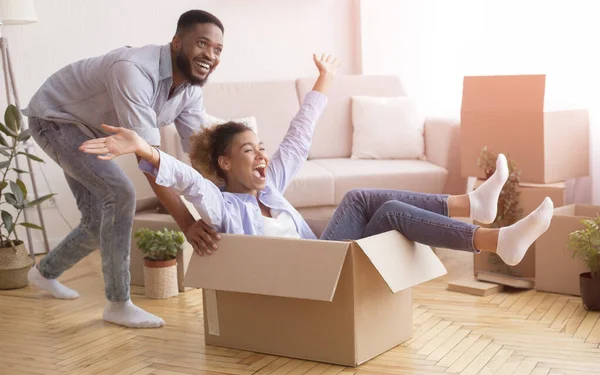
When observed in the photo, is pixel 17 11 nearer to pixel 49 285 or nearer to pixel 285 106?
pixel 49 285

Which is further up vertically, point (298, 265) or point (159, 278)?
point (298, 265)

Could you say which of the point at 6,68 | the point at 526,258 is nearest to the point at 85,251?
the point at 6,68

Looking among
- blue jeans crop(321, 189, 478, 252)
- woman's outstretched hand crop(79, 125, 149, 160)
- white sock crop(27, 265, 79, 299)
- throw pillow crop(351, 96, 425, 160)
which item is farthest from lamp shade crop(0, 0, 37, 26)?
blue jeans crop(321, 189, 478, 252)

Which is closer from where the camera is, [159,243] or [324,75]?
[324,75]

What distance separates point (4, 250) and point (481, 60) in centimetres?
271

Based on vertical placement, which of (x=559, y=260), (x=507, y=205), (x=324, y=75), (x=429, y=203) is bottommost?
(x=559, y=260)

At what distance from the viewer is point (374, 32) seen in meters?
5.10

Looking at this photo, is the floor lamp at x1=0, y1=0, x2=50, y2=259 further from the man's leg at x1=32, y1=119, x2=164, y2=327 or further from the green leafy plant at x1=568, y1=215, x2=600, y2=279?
the green leafy plant at x1=568, y1=215, x2=600, y2=279

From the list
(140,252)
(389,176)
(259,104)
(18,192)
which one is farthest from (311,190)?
(18,192)

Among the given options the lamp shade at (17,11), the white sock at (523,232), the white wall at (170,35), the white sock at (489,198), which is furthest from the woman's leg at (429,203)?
the white wall at (170,35)

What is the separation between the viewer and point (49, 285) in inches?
137

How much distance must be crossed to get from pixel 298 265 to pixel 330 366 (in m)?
0.33

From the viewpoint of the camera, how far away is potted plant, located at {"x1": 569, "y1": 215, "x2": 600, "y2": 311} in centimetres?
302

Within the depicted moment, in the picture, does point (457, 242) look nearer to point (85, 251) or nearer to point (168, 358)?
point (168, 358)
